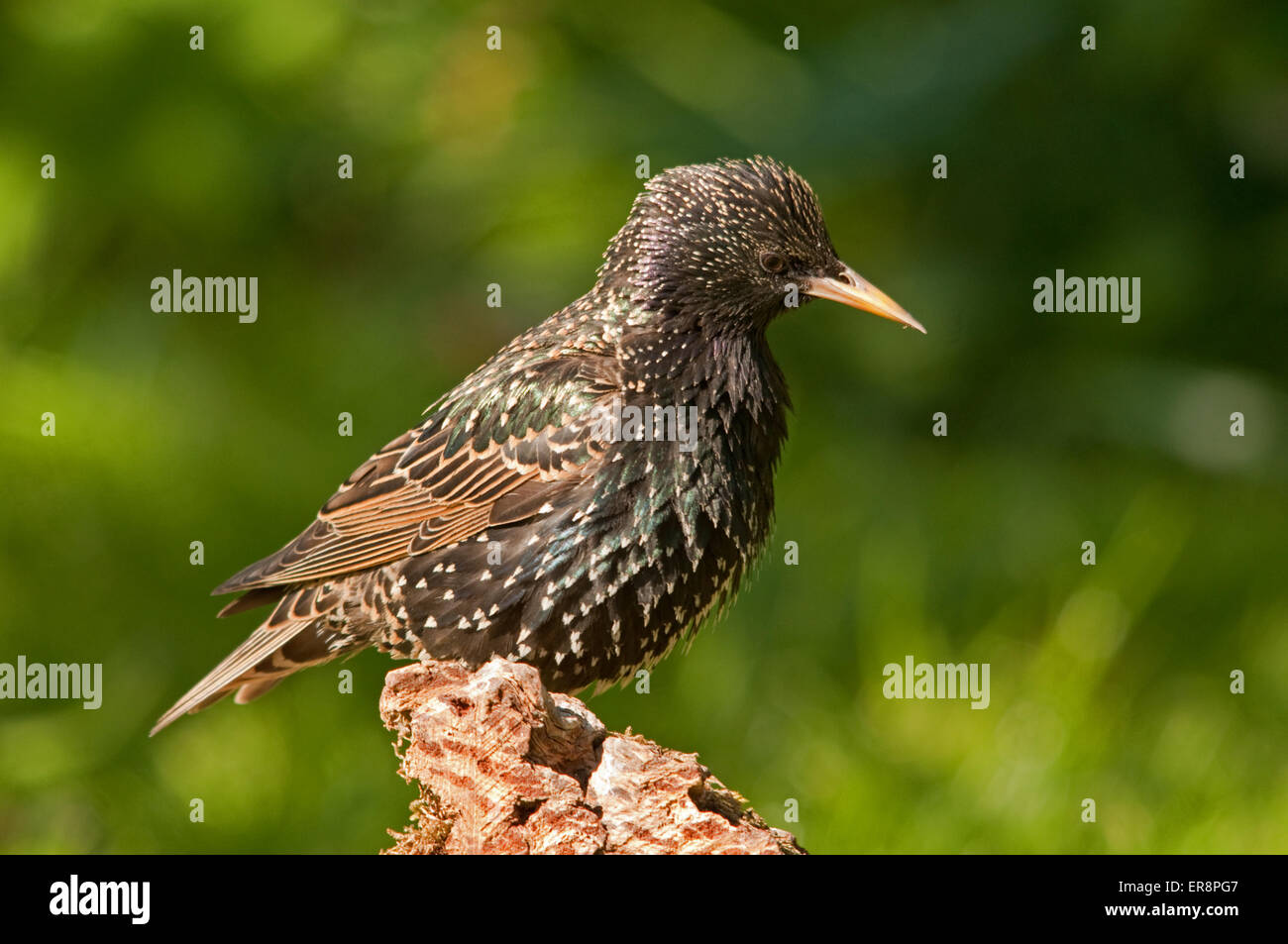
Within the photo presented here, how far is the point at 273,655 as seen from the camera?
530 cm

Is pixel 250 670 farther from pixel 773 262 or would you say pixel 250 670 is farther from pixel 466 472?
pixel 773 262

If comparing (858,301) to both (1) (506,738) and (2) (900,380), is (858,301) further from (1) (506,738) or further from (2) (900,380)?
(2) (900,380)

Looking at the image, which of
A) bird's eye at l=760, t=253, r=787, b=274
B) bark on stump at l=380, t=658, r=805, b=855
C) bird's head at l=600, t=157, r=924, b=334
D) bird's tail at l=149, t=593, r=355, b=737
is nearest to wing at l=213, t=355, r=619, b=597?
bird's tail at l=149, t=593, r=355, b=737

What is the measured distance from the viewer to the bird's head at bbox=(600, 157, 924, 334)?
4.88 m

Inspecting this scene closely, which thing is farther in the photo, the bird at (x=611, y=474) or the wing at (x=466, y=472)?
the wing at (x=466, y=472)

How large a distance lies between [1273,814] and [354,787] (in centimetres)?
359

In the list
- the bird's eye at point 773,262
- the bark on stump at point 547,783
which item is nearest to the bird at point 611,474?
the bird's eye at point 773,262

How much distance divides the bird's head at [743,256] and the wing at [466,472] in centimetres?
32

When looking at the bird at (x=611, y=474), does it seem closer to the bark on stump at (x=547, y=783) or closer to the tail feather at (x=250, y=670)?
the tail feather at (x=250, y=670)

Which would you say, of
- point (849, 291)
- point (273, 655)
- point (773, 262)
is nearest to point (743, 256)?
point (773, 262)

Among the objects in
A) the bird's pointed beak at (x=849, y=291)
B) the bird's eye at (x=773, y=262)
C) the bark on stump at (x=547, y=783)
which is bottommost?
the bark on stump at (x=547, y=783)

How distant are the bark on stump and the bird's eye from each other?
1.58 m

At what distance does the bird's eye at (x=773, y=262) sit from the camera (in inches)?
192

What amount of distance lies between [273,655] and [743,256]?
1959 millimetres
